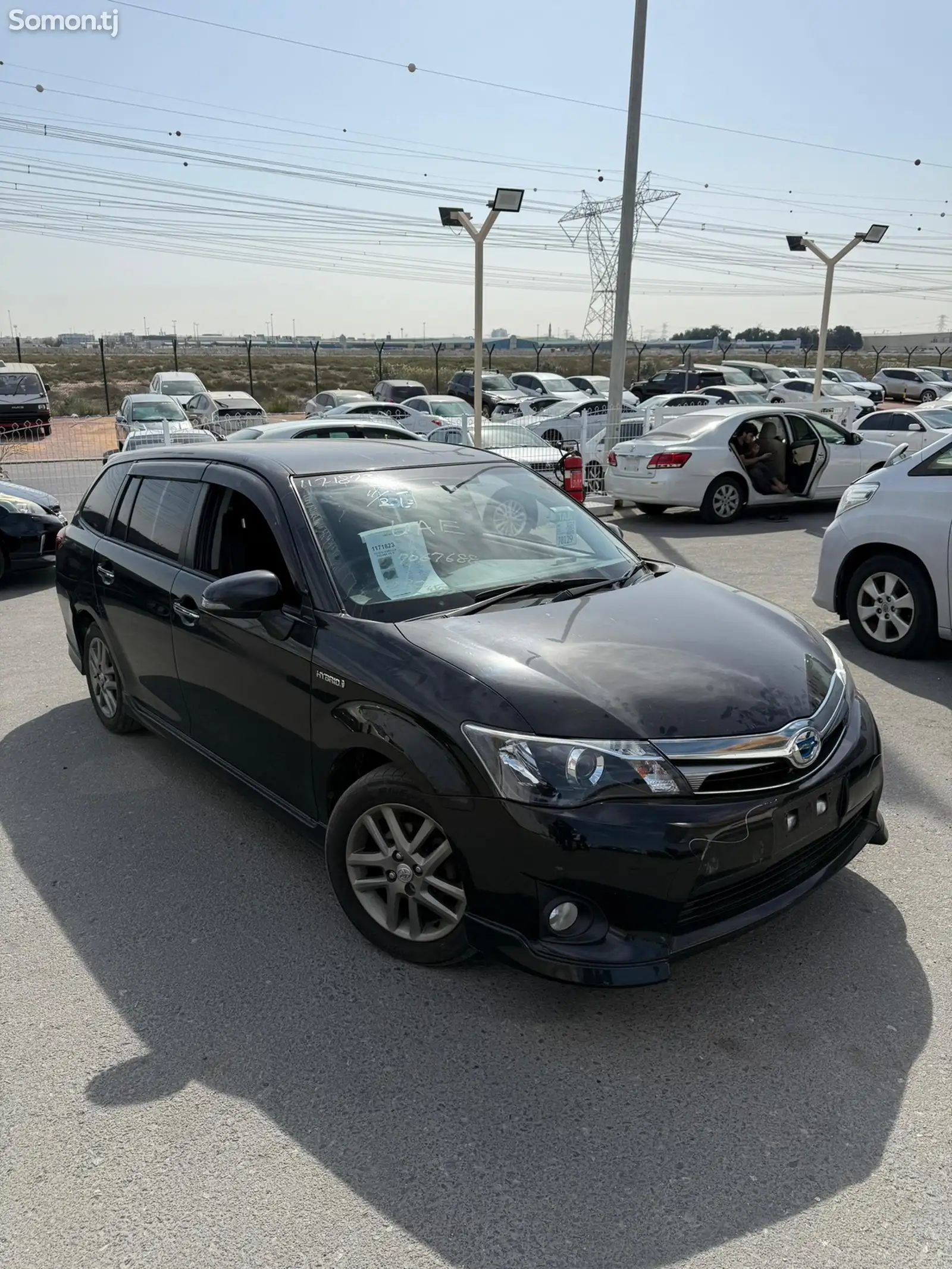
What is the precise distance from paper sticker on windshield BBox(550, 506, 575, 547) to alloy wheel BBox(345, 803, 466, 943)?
1607mm

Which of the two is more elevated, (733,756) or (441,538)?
(441,538)

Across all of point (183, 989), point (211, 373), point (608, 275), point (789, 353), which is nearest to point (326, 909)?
point (183, 989)

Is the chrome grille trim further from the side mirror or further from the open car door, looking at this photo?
the open car door

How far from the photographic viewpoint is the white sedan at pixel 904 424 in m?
18.6

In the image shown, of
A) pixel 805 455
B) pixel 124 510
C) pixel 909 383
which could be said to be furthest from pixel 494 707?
pixel 909 383

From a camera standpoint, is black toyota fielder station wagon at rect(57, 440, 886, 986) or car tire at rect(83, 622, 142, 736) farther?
car tire at rect(83, 622, 142, 736)

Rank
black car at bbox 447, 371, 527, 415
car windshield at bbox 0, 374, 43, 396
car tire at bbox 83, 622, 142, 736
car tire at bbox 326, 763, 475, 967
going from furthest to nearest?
black car at bbox 447, 371, 527, 415, car windshield at bbox 0, 374, 43, 396, car tire at bbox 83, 622, 142, 736, car tire at bbox 326, 763, 475, 967

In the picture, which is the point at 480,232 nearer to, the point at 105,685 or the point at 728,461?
the point at 728,461

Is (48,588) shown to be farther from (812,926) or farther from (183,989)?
(812,926)

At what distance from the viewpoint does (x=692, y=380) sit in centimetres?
3394

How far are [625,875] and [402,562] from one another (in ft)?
5.03

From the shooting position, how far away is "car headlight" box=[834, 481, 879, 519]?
6.54 m

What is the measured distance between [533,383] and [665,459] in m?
22.5

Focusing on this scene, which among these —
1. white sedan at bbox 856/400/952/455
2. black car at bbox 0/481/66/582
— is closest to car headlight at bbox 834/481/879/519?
black car at bbox 0/481/66/582
